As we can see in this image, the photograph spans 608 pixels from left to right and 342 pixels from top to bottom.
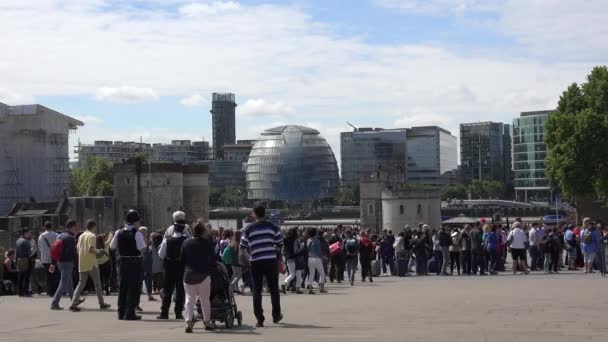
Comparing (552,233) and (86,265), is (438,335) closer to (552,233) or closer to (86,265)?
(86,265)

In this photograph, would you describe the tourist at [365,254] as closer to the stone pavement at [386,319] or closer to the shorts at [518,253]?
the shorts at [518,253]

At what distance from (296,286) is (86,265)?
7.10 meters

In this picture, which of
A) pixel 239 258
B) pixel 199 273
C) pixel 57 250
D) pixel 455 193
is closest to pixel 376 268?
pixel 239 258

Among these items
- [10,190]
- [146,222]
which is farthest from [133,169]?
[10,190]

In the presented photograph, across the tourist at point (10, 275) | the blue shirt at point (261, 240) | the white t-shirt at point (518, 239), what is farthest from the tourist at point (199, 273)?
the white t-shirt at point (518, 239)

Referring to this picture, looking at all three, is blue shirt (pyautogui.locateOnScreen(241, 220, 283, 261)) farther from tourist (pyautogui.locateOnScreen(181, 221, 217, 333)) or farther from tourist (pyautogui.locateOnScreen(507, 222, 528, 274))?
tourist (pyautogui.locateOnScreen(507, 222, 528, 274))

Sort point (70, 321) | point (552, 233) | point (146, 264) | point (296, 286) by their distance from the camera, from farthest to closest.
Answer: point (552, 233) → point (296, 286) → point (146, 264) → point (70, 321)

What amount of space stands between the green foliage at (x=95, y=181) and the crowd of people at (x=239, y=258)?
9213cm

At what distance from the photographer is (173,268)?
628 inches

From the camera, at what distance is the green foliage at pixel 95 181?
125 metres

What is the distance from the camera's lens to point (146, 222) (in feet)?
263

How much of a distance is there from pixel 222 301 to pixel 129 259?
7.56ft

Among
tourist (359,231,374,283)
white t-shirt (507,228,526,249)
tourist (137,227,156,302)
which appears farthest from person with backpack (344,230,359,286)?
tourist (137,227,156,302)

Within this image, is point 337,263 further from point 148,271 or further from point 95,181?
point 95,181
